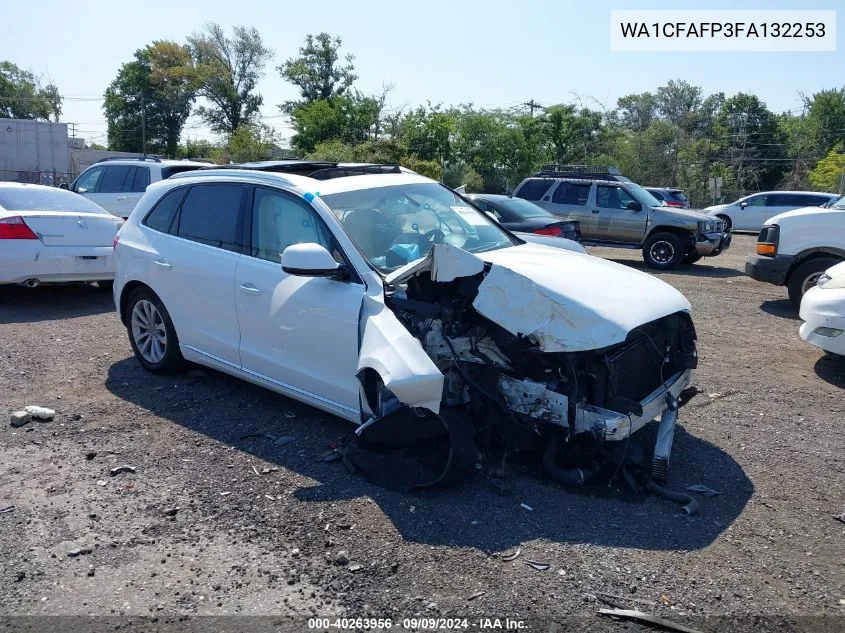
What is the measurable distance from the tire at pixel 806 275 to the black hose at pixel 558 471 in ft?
21.7

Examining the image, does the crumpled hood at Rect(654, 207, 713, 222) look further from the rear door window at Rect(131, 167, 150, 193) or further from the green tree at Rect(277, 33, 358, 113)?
the green tree at Rect(277, 33, 358, 113)

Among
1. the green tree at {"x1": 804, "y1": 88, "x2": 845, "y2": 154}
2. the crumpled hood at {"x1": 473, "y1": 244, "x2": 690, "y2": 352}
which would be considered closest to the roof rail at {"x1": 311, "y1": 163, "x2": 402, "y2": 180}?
the crumpled hood at {"x1": 473, "y1": 244, "x2": 690, "y2": 352}

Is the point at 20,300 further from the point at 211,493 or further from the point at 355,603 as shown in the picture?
the point at 355,603

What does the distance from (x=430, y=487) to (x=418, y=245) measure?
1.74 metres

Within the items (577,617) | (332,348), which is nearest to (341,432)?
(332,348)

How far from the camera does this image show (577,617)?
10.2 ft

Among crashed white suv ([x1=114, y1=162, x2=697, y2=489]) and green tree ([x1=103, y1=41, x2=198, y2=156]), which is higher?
green tree ([x1=103, y1=41, x2=198, y2=156])

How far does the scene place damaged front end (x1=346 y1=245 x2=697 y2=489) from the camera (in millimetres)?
4070

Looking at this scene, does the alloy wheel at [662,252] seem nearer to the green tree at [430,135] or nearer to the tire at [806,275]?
the tire at [806,275]

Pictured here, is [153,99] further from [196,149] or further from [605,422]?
[605,422]

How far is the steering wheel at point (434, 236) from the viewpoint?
5.23 metres

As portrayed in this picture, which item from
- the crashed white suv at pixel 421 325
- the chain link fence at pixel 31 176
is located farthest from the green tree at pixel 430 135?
the crashed white suv at pixel 421 325

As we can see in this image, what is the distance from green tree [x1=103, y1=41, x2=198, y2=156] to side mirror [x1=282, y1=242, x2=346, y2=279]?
61.9m

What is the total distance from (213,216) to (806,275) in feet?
25.0
